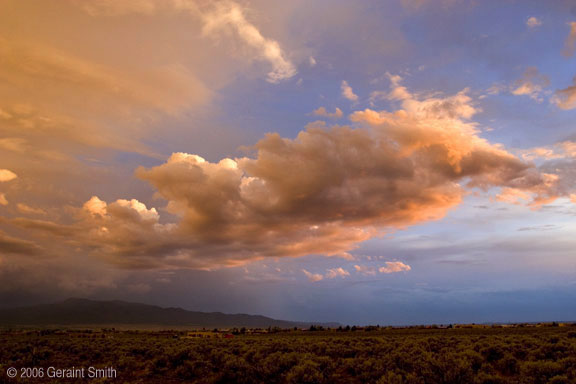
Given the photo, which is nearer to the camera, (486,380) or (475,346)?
(486,380)

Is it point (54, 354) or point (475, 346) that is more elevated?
point (475, 346)

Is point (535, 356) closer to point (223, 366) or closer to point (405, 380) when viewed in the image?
point (405, 380)

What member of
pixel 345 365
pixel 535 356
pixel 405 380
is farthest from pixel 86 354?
pixel 535 356

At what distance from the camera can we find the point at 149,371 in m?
23.1

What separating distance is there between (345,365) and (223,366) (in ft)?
24.5

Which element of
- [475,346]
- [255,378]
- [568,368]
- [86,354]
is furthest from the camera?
[86,354]

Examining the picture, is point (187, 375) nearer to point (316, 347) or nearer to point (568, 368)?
point (316, 347)

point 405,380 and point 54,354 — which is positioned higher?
point 405,380

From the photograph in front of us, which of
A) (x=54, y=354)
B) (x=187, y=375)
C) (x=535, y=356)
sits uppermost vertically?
(x=535, y=356)

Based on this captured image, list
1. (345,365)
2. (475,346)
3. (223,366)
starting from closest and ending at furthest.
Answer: (345,365), (223,366), (475,346)

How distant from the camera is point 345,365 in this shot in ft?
67.4

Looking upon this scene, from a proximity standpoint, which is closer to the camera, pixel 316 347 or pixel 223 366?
pixel 223 366

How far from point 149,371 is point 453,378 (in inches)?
699

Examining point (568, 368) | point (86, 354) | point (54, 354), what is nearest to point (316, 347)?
point (568, 368)
